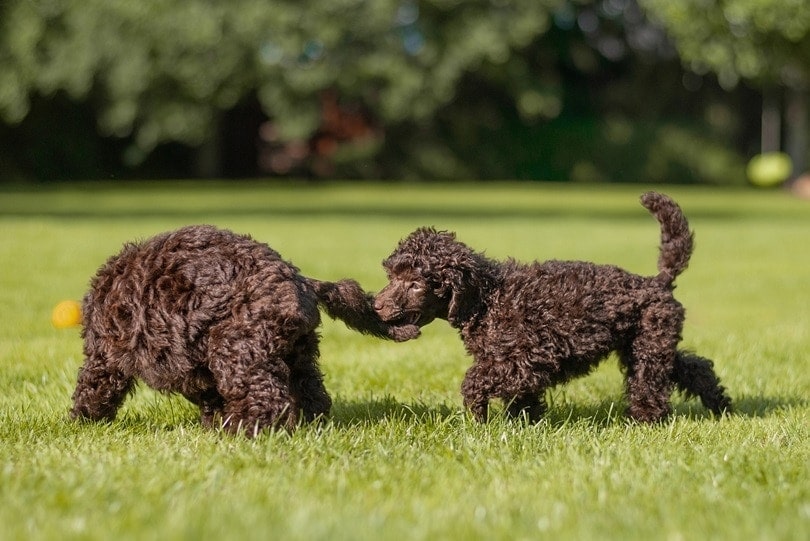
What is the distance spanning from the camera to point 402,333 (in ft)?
18.1

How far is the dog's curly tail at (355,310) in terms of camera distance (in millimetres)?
5453

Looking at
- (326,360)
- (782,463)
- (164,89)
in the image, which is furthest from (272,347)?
(164,89)

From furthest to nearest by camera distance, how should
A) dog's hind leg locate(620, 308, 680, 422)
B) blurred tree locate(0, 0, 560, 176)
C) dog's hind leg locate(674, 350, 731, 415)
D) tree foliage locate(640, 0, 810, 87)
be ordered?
blurred tree locate(0, 0, 560, 176)
tree foliage locate(640, 0, 810, 87)
dog's hind leg locate(674, 350, 731, 415)
dog's hind leg locate(620, 308, 680, 422)

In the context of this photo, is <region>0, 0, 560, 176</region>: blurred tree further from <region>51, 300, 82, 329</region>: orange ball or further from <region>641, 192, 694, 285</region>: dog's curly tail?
<region>641, 192, 694, 285</region>: dog's curly tail

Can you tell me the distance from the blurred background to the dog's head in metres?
17.8

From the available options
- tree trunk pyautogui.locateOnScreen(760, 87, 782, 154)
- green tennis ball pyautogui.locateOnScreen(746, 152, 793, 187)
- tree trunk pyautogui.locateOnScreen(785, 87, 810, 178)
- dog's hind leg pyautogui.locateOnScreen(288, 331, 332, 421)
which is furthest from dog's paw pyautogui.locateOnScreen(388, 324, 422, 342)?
tree trunk pyautogui.locateOnScreen(760, 87, 782, 154)

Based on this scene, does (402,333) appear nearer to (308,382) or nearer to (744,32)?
(308,382)

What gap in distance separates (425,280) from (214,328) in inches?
46.8

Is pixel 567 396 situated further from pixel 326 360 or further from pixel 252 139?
pixel 252 139

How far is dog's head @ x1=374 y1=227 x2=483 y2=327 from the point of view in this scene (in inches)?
224

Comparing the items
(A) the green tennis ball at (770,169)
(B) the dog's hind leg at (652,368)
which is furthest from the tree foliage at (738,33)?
(B) the dog's hind leg at (652,368)

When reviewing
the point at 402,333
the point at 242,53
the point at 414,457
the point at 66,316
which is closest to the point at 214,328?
the point at 402,333

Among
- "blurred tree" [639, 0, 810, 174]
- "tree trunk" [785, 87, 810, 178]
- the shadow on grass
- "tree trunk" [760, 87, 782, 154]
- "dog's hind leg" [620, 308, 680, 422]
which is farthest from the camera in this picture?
"tree trunk" [760, 87, 782, 154]

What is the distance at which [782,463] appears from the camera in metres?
4.69
